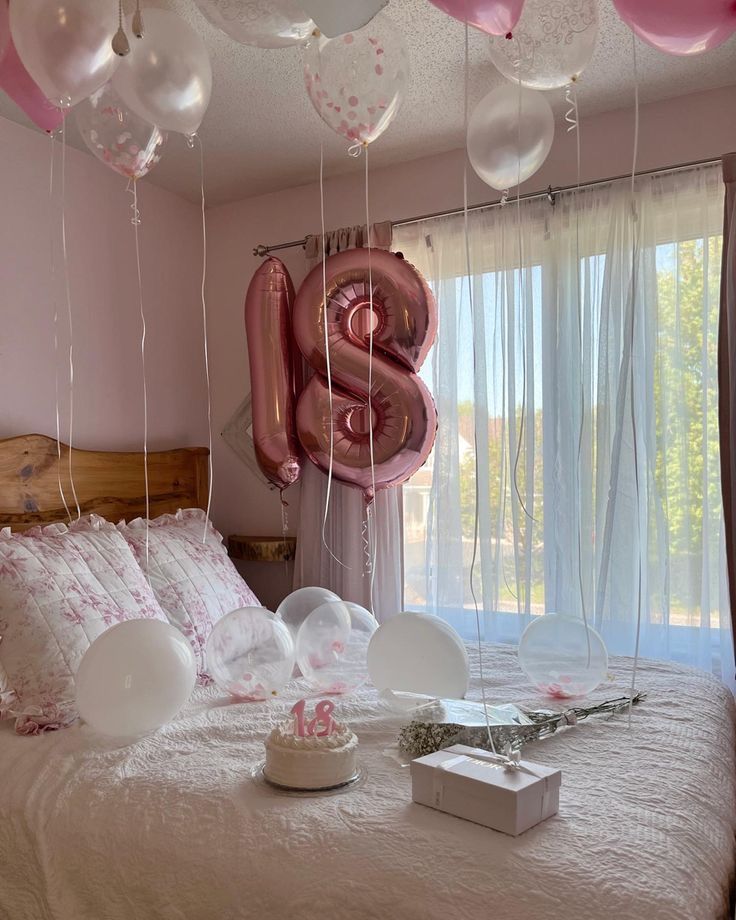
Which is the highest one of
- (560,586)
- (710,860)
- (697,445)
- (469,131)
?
(469,131)

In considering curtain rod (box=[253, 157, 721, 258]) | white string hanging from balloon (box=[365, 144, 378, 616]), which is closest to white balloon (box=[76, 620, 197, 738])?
white string hanging from balloon (box=[365, 144, 378, 616])

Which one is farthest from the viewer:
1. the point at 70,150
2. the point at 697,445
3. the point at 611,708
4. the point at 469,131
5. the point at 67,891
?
the point at 70,150

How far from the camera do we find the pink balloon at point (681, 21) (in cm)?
142

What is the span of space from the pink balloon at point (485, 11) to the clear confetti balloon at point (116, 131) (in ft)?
2.78

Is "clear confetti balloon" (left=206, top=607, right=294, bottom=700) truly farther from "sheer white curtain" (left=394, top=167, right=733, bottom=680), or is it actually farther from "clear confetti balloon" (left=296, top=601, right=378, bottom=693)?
"sheer white curtain" (left=394, top=167, right=733, bottom=680)

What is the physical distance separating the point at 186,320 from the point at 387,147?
1.09m

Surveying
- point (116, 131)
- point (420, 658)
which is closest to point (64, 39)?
point (116, 131)

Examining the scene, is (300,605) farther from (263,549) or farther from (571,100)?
(571,100)

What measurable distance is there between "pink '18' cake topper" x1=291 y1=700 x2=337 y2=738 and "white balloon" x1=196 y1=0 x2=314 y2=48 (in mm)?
1308

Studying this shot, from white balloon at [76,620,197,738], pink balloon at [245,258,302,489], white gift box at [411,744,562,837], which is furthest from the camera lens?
pink balloon at [245,258,302,489]

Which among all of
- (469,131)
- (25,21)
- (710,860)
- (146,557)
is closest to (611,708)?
(710,860)

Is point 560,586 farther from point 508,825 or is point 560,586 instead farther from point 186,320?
point 186,320

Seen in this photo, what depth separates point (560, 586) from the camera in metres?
2.66

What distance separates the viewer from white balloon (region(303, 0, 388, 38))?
1410 millimetres
